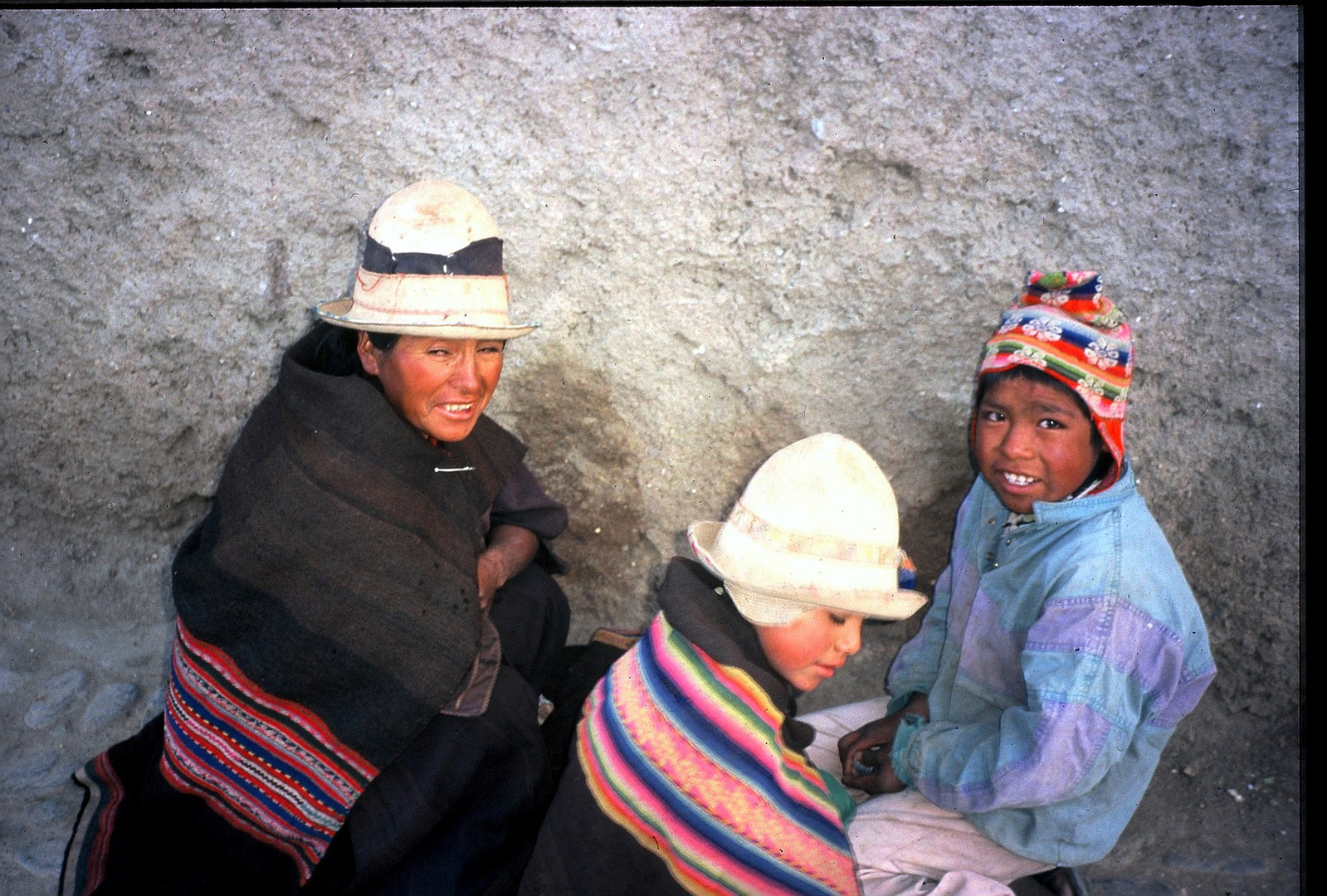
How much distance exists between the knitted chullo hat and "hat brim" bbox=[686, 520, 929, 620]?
607 mm

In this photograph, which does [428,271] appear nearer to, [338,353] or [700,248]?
[338,353]

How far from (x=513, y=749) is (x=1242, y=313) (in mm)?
2214

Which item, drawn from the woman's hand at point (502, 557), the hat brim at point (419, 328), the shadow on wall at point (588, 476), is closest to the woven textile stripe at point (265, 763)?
the woman's hand at point (502, 557)

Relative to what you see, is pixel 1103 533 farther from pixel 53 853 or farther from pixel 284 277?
pixel 53 853

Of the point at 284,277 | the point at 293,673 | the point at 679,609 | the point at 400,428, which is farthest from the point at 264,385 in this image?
the point at 679,609

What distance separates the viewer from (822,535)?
5.44 feet

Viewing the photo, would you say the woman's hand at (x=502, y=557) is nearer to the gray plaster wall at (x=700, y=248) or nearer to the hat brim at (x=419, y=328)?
the gray plaster wall at (x=700, y=248)

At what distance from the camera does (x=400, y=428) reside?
7.04 feet

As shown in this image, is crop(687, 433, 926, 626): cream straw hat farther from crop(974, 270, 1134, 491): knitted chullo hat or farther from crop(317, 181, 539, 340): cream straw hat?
crop(317, 181, 539, 340): cream straw hat

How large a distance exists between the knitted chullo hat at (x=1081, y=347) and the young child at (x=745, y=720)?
528 mm

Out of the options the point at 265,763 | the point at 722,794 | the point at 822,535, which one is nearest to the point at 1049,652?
the point at 822,535

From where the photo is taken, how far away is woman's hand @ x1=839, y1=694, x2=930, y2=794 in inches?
86.9

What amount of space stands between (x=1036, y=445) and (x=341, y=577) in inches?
60.8

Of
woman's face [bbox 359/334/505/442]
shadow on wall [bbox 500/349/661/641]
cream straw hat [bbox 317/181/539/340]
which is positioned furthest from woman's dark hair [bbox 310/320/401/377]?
shadow on wall [bbox 500/349/661/641]
